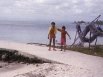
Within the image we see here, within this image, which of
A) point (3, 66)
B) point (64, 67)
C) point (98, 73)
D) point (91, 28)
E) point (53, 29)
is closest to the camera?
point (98, 73)

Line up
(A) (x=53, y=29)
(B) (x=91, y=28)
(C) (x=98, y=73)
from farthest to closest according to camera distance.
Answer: (B) (x=91, y=28), (A) (x=53, y=29), (C) (x=98, y=73)

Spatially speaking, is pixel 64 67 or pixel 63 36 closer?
pixel 64 67

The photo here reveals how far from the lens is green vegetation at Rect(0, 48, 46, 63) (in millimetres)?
16516

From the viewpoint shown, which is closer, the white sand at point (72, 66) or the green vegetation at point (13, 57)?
the white sand at point (72, 66)

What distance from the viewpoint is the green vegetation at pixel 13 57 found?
1652 centimetres

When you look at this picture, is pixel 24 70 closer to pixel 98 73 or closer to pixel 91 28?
pixel 98 73

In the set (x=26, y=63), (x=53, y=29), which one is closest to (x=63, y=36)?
(x=53, y=29)

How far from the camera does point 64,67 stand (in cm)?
1416

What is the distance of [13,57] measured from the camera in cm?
1752

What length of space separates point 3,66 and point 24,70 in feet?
5.92

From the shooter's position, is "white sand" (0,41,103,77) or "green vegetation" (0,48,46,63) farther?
"green vegetation" (0,48,46,63)

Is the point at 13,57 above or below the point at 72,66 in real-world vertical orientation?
above

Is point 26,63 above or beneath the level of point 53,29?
beneath

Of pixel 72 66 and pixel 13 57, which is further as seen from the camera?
pixel 13 57
